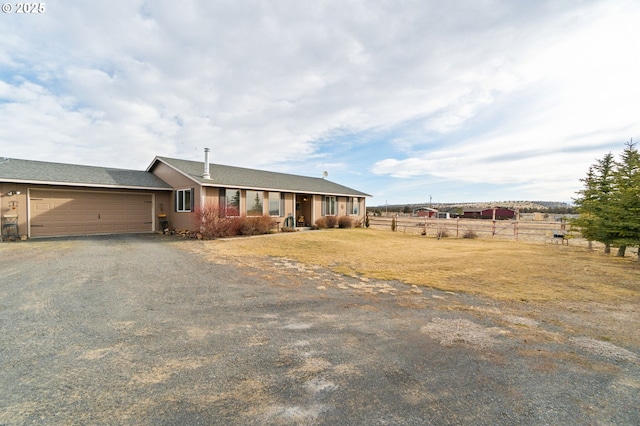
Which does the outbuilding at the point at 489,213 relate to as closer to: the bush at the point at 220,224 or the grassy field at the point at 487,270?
the grassy field at the point at 487,270

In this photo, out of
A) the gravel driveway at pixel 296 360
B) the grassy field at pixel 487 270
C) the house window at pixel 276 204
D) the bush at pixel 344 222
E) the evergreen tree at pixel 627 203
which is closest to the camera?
the gravel driveway at pixel 296 360

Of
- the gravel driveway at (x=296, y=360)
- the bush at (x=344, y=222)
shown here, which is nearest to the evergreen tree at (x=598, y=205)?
the gravel driveway at (x=296, y=360)

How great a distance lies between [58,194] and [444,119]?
20.9 m

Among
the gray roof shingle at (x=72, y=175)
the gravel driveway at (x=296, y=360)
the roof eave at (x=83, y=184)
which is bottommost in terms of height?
the gravel driveway at (x=296, y=360)

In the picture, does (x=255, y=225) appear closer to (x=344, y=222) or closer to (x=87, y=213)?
(x=344, y=222)

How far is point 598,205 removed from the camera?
37.9ft

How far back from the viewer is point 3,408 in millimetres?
2088

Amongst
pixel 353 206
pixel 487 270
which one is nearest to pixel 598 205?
pixel 487 270

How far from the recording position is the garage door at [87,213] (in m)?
12.9

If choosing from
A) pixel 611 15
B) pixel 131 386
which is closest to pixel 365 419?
pixel 131 386

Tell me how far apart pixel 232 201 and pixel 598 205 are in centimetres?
1758

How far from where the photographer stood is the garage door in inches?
508

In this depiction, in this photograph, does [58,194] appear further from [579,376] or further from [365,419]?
[579,376]

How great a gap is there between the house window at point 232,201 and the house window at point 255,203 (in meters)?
0.72
